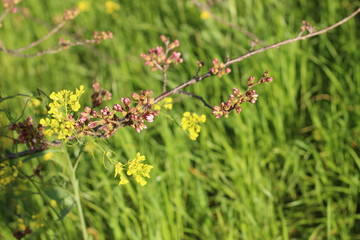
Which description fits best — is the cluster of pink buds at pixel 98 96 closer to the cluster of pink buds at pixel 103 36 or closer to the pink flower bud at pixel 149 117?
the cluster of pink buds at pixel 103 36

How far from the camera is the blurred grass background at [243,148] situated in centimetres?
184

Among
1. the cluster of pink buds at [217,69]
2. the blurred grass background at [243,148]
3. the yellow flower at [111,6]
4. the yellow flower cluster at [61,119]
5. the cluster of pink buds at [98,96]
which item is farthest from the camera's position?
the yellow flower at [111,6]

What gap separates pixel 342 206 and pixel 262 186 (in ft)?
1.34

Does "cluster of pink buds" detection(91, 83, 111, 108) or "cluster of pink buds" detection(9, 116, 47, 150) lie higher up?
"cluster of pink buds" detection(91, 83, 111, 108)

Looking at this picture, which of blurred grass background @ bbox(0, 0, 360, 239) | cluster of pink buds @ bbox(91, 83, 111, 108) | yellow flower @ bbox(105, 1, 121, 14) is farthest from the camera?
yellow flower @ bbox(105, 1, 121, 14)

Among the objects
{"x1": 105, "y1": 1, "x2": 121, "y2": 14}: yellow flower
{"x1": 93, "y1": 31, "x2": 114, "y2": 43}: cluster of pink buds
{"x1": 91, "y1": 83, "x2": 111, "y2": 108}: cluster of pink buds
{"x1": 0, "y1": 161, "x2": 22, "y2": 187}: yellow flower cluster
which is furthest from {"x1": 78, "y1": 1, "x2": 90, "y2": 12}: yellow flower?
{"x1": 0, "y1": 161, "x2": 22, "y2": 187}: yellow flower cluster

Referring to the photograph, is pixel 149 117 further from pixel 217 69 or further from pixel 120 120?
pixel 217 69

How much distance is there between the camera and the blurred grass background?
1.84m

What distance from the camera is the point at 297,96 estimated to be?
235 cm

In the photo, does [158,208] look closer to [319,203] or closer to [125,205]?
[125,205]

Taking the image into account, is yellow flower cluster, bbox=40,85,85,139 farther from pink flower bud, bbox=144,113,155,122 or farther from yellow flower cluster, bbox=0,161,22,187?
yellow flower cluster, bbox=0,161,22,187

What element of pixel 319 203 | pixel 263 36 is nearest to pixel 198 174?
pixel 319 203

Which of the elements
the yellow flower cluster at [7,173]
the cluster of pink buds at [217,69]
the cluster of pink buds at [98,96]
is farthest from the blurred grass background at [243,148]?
the cluster of pink buds at [217,69]

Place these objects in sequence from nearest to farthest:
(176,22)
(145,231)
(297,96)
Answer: (145,231) → (297,96) → (176,22)
